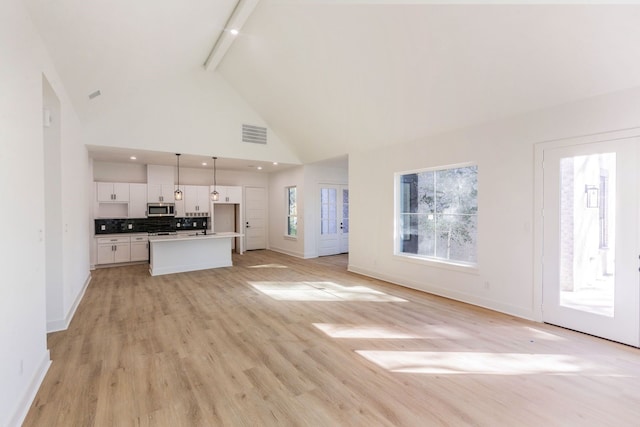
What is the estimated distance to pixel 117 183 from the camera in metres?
7.55

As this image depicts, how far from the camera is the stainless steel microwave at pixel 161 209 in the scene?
789cm

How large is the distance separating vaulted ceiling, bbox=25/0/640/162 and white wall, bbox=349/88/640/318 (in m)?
0.19

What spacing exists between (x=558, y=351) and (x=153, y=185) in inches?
348

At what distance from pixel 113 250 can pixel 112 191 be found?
1481 mm

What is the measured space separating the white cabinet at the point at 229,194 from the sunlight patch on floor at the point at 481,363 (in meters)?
7.26


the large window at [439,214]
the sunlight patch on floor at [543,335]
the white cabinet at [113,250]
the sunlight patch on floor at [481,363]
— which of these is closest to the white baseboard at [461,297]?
the sunlight patch on floor at [543,335]

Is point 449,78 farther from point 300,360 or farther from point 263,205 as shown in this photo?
point 263,205

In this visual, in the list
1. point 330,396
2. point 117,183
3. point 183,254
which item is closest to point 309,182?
point 183,254

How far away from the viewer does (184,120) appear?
646 cm

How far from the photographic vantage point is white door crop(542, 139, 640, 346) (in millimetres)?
3127

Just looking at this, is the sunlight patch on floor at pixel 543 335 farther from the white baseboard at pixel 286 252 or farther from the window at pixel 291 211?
the window at pixel 291 211

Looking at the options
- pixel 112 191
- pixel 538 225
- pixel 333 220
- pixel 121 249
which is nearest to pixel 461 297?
pixel 538 225

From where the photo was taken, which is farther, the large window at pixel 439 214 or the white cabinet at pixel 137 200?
the white cabinet at pixel 137 200

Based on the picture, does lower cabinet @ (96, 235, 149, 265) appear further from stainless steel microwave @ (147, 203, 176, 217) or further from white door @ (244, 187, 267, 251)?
Answer: white door @ (244, 187, 267, 251)
